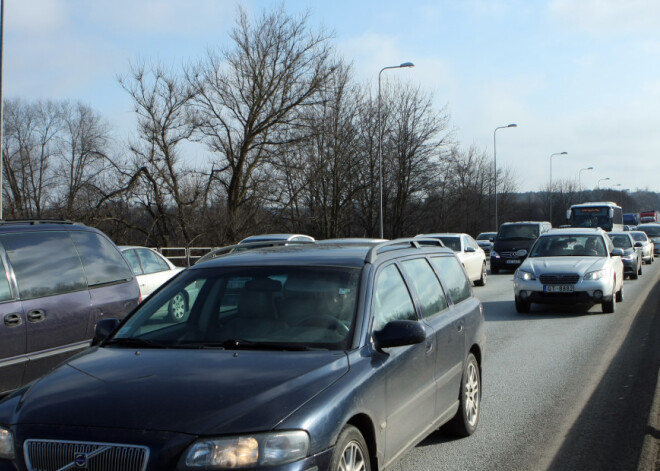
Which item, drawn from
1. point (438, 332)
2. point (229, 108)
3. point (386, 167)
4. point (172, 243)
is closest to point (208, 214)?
point (172, 243)

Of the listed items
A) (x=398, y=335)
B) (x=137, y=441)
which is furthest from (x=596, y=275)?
(x=137, y=441)

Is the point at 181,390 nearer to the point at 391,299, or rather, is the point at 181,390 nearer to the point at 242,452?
the point at 242,452

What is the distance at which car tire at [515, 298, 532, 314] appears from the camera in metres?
14.6

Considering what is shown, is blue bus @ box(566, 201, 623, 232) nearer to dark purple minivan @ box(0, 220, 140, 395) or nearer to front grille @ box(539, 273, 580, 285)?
front grille @ box(539, 273, 580, 285)

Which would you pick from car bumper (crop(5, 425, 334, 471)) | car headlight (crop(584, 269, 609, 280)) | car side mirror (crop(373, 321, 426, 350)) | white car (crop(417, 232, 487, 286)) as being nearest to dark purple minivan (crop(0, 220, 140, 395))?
car bumper (crop(5, 425, 334, 471))

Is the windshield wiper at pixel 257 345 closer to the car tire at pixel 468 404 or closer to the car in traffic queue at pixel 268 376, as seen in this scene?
the car in traffic queue at pixel 268 376

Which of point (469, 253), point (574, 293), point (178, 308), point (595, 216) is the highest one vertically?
point (595, 216)

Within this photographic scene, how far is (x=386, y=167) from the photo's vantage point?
1998 inches

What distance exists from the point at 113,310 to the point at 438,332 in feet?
11.6

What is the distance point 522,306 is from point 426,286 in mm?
9899

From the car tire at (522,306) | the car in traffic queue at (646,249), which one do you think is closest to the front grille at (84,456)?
the car tire at (522,306)

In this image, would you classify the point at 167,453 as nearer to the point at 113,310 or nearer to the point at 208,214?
the point at 113,310

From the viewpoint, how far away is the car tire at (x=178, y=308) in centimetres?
465

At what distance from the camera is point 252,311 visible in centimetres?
439
